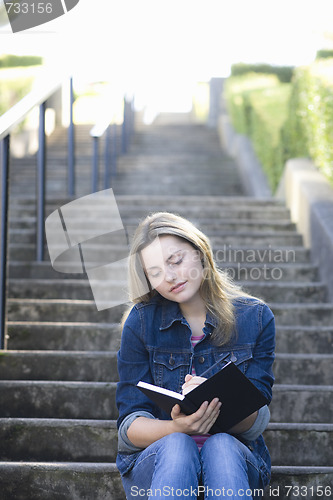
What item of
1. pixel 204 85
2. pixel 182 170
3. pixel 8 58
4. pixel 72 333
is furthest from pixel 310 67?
pixel 204 85

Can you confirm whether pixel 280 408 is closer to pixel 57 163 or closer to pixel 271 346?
pixel 271 346

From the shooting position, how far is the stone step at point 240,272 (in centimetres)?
478

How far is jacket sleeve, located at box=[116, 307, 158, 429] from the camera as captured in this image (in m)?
2.43

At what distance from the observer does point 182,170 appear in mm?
9523

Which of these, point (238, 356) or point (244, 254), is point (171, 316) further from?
point (244, 254)

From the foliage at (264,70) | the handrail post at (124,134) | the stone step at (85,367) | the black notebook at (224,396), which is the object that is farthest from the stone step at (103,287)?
the foliage at (264,70)

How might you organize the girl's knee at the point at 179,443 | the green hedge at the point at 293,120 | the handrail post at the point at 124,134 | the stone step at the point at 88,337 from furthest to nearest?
the handrail post at the point at 124,134, the green hedge at the point at 293,120, the stone step at the point at 88,337, the girl's knee at the point at 179,443

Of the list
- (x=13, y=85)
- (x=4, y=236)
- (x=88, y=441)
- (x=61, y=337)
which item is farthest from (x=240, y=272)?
(x=13, y=85)

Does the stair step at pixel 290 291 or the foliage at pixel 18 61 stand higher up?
the stair step at pixel 290 291

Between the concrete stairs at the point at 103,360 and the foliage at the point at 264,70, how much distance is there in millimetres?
8792

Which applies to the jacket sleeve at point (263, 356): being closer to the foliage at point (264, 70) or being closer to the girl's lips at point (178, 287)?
the girl's lips at point (178, 287)

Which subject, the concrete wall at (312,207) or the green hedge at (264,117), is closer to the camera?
the concrete wall at (312,207)

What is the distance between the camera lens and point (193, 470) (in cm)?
221

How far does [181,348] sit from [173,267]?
27 centimetres
